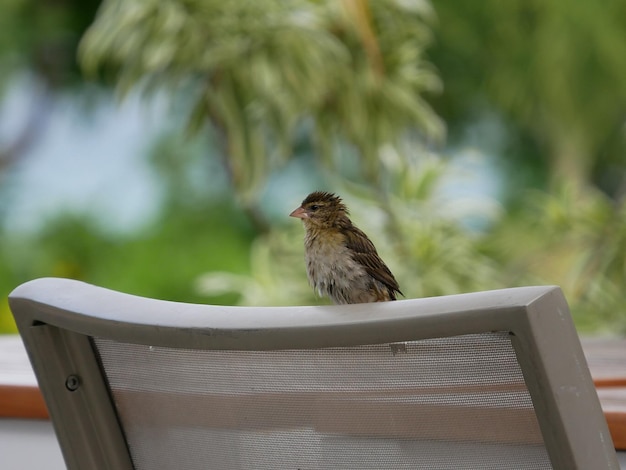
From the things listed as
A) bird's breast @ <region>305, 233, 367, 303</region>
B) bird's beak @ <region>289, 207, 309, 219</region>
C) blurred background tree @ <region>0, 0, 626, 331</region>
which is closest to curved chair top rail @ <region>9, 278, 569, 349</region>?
bird's breast @ <region>305, 233, 367, 303</region>

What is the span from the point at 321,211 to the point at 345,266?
15 centimetres

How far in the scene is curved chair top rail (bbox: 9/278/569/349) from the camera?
1.41ft

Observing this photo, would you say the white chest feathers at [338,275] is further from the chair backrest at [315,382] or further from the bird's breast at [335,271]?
the chair backrest at [315,382]

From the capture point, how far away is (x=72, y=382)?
0.63 metres

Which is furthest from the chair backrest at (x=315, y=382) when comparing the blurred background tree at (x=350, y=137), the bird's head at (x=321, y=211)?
the blurred background tree at (x=350, y=137)

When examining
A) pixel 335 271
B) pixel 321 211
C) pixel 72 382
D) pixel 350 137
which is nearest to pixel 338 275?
pixel 335 271

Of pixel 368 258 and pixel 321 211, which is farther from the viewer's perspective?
pixel 321 211

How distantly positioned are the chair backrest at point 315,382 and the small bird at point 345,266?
473 mm

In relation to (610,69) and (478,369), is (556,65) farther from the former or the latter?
(478,369)

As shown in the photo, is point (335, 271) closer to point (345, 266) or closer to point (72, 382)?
point (345, 266)

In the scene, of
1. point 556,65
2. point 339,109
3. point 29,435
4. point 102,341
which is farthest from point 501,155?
point 102,341

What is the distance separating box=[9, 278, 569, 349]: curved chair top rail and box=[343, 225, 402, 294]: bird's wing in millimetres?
495

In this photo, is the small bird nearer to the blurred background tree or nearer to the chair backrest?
the chair backrest

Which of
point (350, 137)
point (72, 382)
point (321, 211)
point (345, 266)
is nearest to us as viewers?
point (72, 382)
